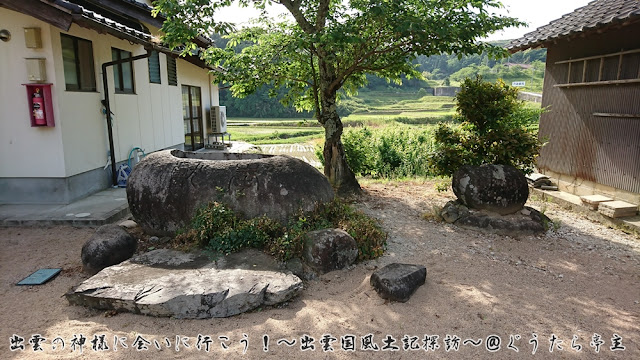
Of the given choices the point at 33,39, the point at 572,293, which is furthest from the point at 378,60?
the point at 33,39

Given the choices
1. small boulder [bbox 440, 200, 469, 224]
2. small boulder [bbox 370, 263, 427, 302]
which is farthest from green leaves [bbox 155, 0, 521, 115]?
small boulder [bbox 370, 263, 427, 302]

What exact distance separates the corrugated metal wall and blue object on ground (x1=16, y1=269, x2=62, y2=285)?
8.49 meters

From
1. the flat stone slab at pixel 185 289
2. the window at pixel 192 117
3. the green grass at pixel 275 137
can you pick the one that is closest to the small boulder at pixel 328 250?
the flat stone slab at pixel 185 289

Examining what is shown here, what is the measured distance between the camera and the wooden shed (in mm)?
7309

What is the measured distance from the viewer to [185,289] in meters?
4.26

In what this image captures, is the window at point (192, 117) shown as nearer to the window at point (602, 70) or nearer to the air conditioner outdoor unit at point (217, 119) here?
the air conditioner outdoor unit at point (217, 119)

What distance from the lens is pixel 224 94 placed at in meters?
46.4

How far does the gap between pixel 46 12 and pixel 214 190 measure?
3.92m

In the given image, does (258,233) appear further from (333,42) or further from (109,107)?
(109,107)

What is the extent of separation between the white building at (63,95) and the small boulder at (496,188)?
675 centimetres


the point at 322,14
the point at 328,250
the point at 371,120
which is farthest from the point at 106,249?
the point at 371,120

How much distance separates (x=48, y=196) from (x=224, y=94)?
4065cm

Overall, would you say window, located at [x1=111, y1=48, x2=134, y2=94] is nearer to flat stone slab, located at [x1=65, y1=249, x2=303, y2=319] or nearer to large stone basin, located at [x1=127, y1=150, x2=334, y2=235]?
large stone basin, located at [x1=127, y1=150, x2=334, y2=235]

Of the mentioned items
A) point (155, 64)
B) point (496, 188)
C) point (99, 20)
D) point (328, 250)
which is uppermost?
point (99, 20)
